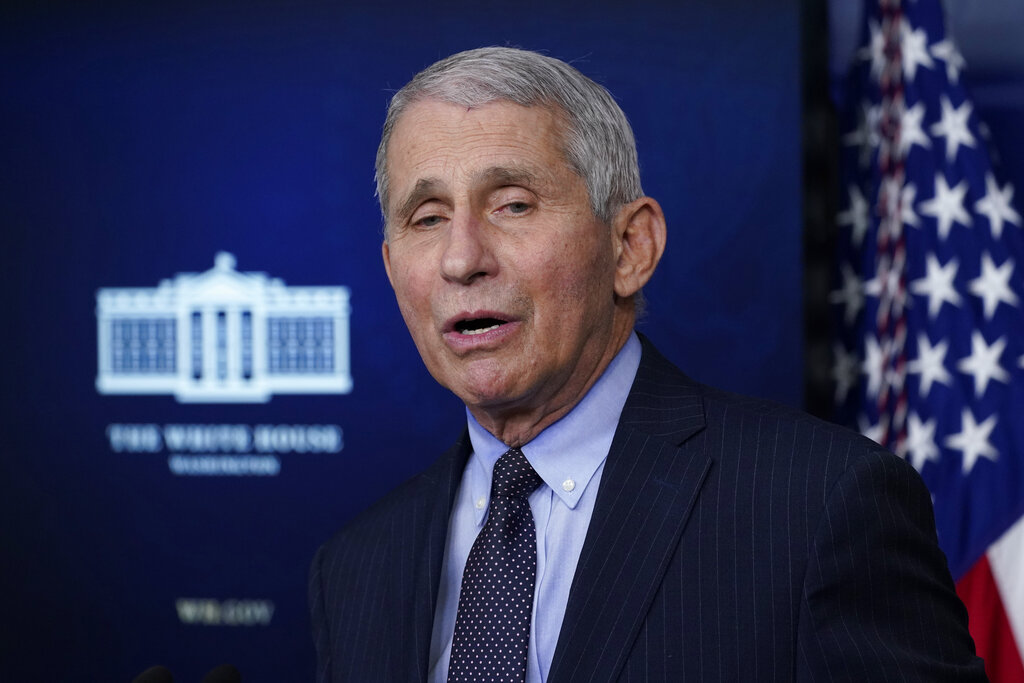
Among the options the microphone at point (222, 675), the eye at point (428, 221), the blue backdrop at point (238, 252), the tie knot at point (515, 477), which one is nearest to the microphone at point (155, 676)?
the microphone at point (222, 675)

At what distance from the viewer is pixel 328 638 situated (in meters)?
1.69

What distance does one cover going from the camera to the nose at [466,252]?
1370 millimetres

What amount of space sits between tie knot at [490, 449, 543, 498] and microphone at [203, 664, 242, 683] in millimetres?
460

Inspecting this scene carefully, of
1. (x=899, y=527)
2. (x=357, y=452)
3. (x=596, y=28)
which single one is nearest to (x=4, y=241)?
(x=357, y=452)

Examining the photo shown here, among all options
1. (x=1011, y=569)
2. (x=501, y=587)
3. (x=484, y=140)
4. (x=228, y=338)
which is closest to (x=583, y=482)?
(x=501, y=587)

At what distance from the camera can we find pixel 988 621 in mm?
2326

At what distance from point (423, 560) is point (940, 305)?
157cm

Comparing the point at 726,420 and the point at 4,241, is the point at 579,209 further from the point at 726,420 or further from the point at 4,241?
the point at 4,241

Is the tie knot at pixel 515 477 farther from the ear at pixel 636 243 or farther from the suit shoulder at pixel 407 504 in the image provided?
the ear at pixel 636 243

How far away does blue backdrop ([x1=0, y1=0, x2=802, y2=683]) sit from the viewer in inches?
104

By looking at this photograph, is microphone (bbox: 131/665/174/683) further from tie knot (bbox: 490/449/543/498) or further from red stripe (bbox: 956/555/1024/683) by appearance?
red stripe (bbox: 956/555/1024/683)

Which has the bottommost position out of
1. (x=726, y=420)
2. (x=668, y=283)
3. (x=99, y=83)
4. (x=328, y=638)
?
(x=328, y=638)

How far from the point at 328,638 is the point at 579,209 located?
0.84 m

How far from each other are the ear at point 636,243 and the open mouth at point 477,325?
0.75ft
